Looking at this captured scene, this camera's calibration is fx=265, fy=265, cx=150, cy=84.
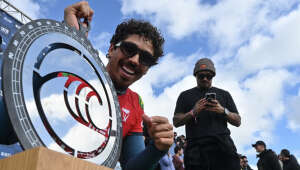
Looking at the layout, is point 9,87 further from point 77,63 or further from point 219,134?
point 219,134

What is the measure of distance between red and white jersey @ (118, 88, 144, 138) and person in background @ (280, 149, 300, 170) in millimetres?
5912

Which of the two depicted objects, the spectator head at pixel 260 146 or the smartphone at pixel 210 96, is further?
the spectator head at pixel 260 146

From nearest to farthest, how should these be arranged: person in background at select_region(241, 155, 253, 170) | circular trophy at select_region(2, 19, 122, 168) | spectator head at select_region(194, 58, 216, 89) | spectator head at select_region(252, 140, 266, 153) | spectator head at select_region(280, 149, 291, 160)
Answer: circular trophy at select_region(2, 19, 122, 168) → spectator head at select_region(194, 58, 216, 89) → spectator head at select_region(252, 140, 266, 153) → spectator head at select_region(280, 149, 291, 160) → person in background at select_region(241, 155, 253, 170)

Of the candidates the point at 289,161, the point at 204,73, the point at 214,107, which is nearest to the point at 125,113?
the point at 214,107

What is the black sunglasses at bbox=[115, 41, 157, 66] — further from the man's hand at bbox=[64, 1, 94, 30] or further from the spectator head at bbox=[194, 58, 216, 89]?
the spectator head at bbox=[194, 58, 216, 89]

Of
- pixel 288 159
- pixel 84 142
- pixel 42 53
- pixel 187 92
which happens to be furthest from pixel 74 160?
pixel 288 159

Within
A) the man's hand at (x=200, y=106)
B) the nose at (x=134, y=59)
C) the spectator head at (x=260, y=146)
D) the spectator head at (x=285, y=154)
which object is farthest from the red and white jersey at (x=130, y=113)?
the spectator head at (x=285, y=154)

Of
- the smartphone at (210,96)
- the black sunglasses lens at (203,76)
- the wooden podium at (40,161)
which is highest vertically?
the black sunglasses lens at (203,76)

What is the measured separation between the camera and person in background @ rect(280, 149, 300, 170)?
6011 mm

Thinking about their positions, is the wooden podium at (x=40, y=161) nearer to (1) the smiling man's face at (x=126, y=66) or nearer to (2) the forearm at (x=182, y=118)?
(1) the smiling man's face at (x=126, y=66)

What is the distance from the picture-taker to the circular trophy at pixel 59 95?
569 mm

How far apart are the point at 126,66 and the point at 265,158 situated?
4937 mm

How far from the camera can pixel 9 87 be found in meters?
0.55

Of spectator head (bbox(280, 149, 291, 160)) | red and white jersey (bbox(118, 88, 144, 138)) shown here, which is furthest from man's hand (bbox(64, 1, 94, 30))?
spectator head (bbox(280, 149, 291, 160))
